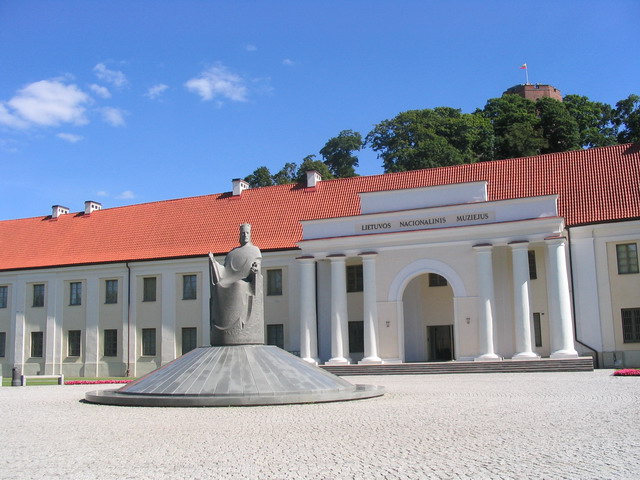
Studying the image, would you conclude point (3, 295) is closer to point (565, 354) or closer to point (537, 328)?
point (537, 328)

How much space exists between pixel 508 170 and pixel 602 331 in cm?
1002

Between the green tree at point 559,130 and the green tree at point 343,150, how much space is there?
21.4 m

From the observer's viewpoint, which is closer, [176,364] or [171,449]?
[171,449]

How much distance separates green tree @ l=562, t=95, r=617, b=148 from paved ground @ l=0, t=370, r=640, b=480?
180 ft

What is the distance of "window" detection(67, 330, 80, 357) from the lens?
4188 centimetres

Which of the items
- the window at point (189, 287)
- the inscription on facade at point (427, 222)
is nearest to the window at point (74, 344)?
the window at point (189, 287)

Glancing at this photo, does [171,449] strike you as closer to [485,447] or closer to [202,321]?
[485,447]

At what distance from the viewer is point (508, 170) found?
36688mm

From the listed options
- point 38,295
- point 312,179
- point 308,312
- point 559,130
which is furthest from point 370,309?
point 559,130

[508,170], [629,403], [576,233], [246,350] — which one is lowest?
[629,403]

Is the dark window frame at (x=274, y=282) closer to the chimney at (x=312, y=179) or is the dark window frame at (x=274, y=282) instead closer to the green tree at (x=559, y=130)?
the chimney at (x=312, y=179)

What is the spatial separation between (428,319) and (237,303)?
19.2 meters

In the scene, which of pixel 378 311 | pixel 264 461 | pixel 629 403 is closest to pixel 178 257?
pixel 378 311

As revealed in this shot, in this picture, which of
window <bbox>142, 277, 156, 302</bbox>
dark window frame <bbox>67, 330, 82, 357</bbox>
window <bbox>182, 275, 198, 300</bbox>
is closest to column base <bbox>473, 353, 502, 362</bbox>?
window <bbox>182, 275, 198, 300</bbox>
